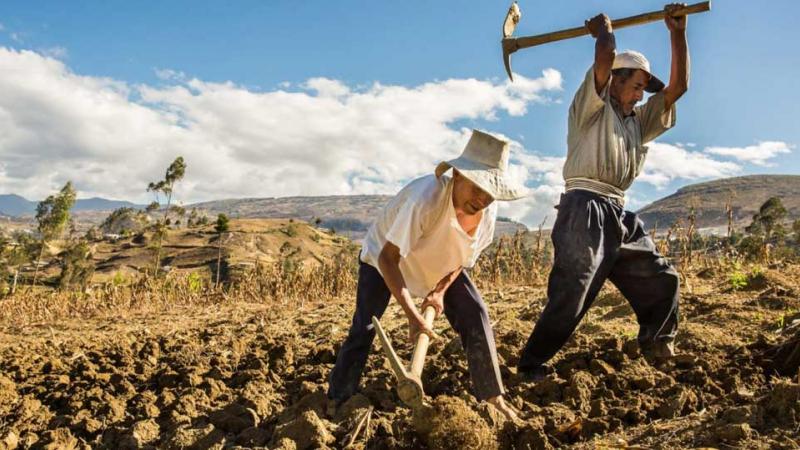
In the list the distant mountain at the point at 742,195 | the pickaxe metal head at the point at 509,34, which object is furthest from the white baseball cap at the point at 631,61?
the distant mountain at the point at 742,195

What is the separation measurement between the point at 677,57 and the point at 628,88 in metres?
0.32

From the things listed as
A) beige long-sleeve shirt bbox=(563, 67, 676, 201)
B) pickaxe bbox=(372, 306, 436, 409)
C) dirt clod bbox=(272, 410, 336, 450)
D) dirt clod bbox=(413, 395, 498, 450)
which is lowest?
dirt clod bbox=(272, 410, 336, 450)

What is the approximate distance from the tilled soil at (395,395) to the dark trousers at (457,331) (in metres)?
0.14

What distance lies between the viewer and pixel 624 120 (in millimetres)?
3705

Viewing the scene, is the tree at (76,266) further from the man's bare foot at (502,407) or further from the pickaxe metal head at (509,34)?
the man's bare foot at (502,407)

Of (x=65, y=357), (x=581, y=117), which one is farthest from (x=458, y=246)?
(x=65, y=357)

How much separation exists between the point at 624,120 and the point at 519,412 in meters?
1.67

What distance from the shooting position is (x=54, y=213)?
26781mm

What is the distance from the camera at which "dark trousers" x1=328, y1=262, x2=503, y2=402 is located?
3.11m

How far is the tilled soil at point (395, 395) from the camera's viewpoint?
261 centimetres

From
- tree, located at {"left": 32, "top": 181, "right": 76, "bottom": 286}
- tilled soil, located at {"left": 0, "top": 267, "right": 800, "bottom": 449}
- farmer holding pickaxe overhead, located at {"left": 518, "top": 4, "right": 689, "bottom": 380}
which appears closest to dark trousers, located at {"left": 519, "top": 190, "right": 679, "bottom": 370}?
farmer holding pickaxe overhead, located at {"left": 518, "top": 4, "right": 689, "bottom": 380}

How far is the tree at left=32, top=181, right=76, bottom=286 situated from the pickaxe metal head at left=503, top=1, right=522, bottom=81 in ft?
81.6

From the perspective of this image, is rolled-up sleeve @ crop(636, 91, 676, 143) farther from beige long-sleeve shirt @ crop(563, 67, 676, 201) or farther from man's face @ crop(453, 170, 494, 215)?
man's face @ crop(453, 170, 494, 215)

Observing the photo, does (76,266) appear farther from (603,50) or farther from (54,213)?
(603,50)
